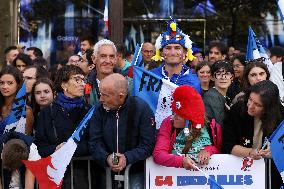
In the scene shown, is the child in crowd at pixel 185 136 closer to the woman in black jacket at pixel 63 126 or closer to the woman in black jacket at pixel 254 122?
the woman in black jacket at pixel 254 122

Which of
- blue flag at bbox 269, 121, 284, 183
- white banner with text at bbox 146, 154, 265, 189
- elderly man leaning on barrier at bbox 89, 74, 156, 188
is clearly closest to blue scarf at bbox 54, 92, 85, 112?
Answer: elderly man leaning on barrier at bbox 89, 74, 156, 188

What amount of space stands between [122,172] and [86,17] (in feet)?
33.5

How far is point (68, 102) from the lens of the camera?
6141 mm

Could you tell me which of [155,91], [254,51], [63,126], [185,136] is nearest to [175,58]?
[155,91]

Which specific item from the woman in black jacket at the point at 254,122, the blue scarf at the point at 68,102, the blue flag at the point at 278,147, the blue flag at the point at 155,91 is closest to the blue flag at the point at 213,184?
the woman in black jacket at the point at 254,122

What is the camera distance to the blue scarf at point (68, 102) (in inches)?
241

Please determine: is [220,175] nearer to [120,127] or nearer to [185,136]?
[185,136]

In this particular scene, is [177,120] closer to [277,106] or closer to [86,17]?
[277,106]

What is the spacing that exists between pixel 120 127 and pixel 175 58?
1207 millimetres

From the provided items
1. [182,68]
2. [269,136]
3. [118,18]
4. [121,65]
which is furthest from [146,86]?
[118,18]

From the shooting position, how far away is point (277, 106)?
571cm

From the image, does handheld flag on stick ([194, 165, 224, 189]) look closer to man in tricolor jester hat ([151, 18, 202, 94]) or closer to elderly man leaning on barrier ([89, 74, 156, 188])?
elderly man leaning on barrier ([89, 74, 156, 188])

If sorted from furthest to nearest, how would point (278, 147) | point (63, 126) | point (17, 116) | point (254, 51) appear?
point (254, 51)
point (17, 116)
point (63, 126)
point (278, 147)

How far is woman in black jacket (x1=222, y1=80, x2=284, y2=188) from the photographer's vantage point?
18.5ft
